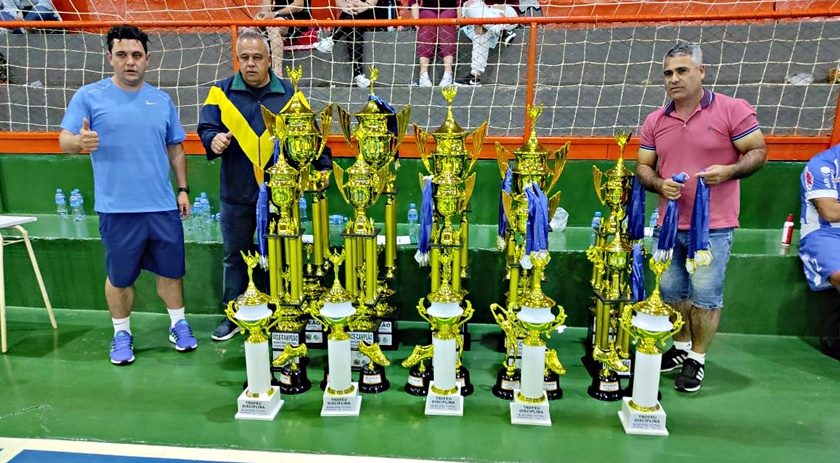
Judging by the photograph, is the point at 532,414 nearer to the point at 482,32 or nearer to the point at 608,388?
the point at 608,388

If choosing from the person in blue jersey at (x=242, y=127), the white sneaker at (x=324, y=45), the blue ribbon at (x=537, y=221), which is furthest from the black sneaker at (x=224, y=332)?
the white sneaker at (x=324, y=45)

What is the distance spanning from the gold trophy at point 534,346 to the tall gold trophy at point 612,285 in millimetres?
285

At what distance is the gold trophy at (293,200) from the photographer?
7.86 ft

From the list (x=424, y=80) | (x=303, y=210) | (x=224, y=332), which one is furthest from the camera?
(x=424, y=80)

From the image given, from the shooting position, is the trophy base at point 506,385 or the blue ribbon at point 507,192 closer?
the trophy base at point 506,385

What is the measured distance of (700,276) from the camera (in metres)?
2.47

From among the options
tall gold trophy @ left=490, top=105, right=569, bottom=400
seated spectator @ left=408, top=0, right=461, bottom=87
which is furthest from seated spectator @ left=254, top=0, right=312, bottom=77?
tall gold trophy @ left=490, top=105, right=569, bottom=400

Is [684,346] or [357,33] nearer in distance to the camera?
[684,346]

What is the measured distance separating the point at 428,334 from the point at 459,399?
84 centimetres

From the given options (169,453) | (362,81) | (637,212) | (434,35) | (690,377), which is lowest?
(169,453)

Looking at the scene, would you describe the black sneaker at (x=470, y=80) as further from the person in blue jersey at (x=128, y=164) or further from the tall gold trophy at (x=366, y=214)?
the person in blue jersey at (x=128, y=164)

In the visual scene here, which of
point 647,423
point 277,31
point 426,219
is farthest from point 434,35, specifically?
point 647,423

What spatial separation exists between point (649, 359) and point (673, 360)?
67 centimetres

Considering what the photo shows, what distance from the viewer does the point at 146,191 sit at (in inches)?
104
